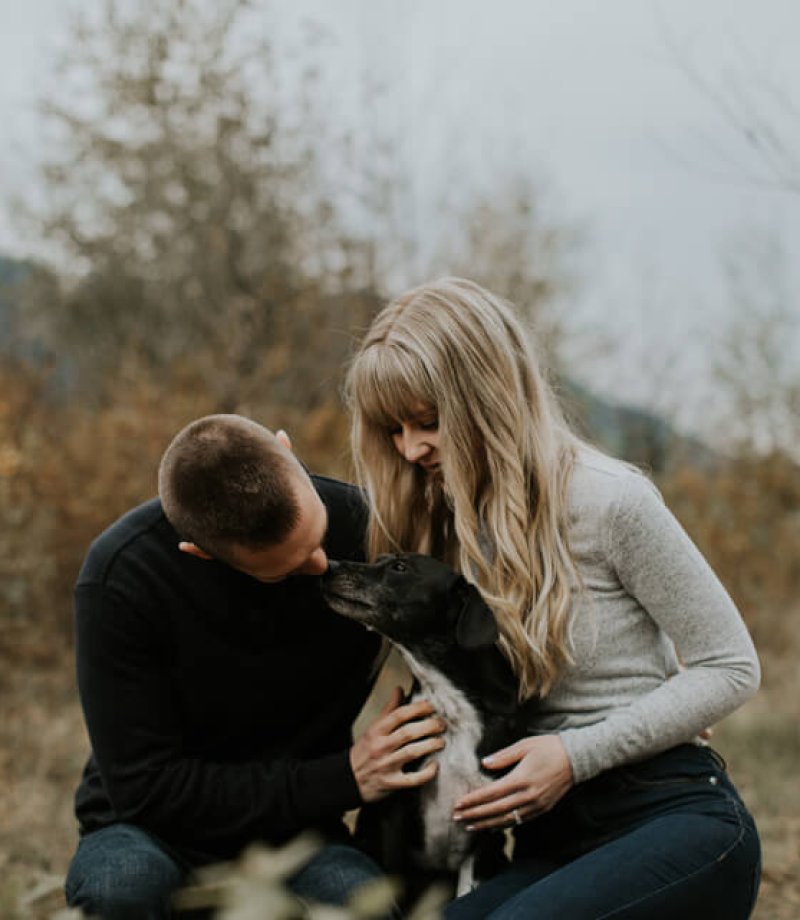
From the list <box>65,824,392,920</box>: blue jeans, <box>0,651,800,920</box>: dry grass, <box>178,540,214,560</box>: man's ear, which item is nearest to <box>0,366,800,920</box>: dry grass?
<box>0,651,800,920</box>: dry grass

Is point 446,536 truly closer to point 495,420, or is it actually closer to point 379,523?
point 379,523

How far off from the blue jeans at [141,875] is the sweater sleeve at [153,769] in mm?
92

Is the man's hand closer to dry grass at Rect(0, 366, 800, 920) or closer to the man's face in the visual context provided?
the man's face

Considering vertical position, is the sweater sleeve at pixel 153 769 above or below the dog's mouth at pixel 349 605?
below

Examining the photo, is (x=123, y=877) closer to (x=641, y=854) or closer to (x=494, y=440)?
(x=641, y=854)

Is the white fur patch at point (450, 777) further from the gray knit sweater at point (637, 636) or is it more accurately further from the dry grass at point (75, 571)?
the dry grass at point (75, 571)

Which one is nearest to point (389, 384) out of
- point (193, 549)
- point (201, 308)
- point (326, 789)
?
point (193, 549)

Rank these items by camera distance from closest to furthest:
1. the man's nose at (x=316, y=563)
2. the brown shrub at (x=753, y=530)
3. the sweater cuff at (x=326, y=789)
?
the man's nose at (x=316, y=563)
the sweater cuff at (x=326, y=789)
the brown shrub at (x=753, y=530)

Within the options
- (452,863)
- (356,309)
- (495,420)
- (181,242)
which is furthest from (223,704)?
(181,242)

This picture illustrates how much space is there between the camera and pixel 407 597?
2979 millimetres

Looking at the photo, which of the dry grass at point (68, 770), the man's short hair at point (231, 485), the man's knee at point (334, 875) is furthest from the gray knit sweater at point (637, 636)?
the dry grass at point (68, 770)

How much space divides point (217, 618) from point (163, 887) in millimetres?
679

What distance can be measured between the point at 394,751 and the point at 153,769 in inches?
25.0

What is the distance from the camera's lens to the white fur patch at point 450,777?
117 inches
